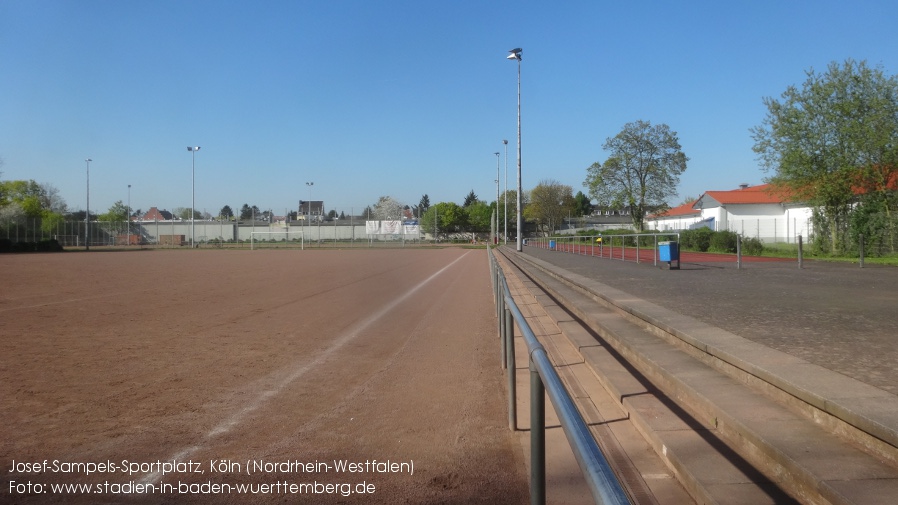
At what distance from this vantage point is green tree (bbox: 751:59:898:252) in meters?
25.8

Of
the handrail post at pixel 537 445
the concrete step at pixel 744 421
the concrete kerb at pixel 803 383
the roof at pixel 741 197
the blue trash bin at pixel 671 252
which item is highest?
the roof at pixel 741 197

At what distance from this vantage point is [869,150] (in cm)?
2622

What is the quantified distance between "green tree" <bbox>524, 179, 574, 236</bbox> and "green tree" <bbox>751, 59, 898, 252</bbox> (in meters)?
57.8

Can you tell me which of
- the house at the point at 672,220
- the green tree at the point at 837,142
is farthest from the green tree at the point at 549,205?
the green tree at the point at 837,142

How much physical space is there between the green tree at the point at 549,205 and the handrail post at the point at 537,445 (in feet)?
278

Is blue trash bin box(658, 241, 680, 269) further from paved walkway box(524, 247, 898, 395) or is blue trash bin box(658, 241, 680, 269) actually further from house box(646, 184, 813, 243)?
house box(646, 184, 813, 243)

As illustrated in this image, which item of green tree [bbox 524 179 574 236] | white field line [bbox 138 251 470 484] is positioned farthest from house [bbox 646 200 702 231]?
white field line [bbox 138 251 470 484]

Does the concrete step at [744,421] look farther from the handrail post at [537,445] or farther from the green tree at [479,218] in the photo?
the green tree at [479,218]

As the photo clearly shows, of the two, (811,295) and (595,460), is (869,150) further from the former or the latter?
(595,460)

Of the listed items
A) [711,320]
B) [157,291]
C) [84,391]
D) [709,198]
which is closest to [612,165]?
[709,198]

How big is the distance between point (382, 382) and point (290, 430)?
164cm

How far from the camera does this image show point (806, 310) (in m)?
8.35

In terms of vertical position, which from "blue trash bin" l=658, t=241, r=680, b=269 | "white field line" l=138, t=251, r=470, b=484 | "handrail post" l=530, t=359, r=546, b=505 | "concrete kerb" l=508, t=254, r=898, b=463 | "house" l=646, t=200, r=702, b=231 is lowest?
"white field line" l=138, t=251, r=470, b=484

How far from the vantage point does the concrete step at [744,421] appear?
3.04 meters
